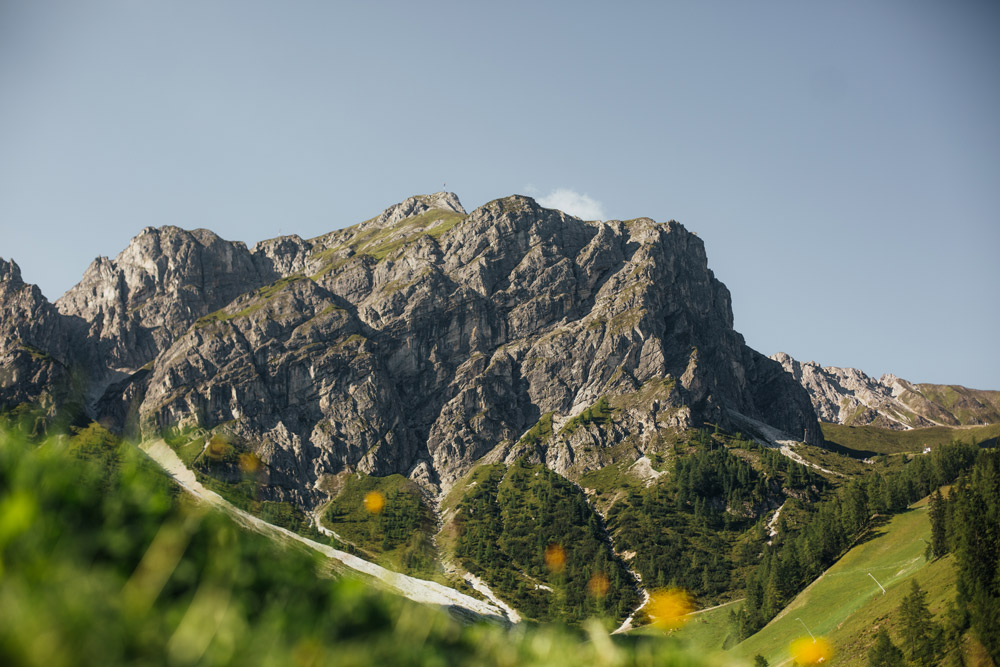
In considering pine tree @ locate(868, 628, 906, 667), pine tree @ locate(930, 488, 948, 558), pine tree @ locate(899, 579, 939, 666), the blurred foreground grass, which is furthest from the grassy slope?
the blurred foreground grass

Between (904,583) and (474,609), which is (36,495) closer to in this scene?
(904,583)

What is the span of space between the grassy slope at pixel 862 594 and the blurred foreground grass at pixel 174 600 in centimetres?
11055

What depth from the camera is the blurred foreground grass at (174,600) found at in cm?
1155

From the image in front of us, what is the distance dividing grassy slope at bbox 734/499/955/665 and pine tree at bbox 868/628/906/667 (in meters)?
5.76

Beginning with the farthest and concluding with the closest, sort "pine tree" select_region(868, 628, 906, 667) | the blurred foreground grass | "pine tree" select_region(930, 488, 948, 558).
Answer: "pine tree" select_region(930, 488, 948, 558) → "pine tree" select_region(868, 628, 906, 667) → the blurred foreground grass

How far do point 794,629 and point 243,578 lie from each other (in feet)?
487

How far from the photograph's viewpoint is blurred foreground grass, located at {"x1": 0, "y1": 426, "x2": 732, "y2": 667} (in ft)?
37.9

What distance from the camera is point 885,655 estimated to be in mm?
97125

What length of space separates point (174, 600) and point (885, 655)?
4380 inches

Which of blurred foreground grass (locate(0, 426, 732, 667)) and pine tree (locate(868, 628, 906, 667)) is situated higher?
blurred foreground grass (locate(0, 426, 732, 667))

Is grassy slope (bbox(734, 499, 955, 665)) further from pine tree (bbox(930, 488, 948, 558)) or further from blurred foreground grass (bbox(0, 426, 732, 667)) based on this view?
blurred foreground grass (bbox(0, 426, 732, 667))

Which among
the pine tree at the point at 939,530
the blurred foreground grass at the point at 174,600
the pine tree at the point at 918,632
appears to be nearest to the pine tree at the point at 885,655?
the pine tree at the point at 918,632

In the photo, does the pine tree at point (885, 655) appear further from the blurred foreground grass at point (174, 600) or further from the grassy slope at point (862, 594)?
the blurred foreground grass at point (174, 600)

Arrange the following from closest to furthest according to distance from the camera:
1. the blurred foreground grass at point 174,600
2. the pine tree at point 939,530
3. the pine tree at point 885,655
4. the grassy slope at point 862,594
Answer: the blurred foreground grass at point 174,600, the pine tree at point 885,655, the grassy slope at point 862,594, the pine tree at point 939,530
